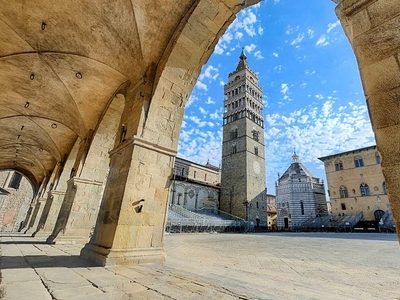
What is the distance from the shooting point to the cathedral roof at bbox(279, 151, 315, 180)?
34375 millimetres

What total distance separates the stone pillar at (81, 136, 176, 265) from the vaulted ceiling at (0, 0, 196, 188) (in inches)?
99.8

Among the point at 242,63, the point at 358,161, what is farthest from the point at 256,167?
the point at 242,63

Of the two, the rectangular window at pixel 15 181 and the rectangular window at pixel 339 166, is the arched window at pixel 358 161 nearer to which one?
the rectangular window at pixel 339 166

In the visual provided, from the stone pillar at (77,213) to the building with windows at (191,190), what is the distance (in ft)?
52.7

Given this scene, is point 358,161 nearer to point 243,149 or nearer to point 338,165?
point 338,165

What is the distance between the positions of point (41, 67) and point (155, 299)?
7228 millimetres

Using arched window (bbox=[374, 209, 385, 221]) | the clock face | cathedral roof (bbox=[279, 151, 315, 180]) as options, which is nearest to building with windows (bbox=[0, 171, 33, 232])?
the clock face

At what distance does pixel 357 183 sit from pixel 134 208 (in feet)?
101

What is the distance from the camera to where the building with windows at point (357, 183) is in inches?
936

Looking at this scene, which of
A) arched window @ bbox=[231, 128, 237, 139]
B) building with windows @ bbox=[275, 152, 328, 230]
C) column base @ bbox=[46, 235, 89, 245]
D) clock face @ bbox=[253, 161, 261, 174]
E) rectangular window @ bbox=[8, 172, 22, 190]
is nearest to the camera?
column base @ bbox=[46, 235, 89, 245]

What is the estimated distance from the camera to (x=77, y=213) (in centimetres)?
712

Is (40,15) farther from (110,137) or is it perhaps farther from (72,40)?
(110,137)

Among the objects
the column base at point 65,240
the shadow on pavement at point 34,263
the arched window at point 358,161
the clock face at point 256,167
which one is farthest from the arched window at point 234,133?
the shadow on pavement at point 34,263

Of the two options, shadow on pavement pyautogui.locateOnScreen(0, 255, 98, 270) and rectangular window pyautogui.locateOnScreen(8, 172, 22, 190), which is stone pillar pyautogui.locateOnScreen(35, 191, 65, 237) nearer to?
shadow on pavement pyautogui.locateOnScreen(0, 255, 98, 270)
